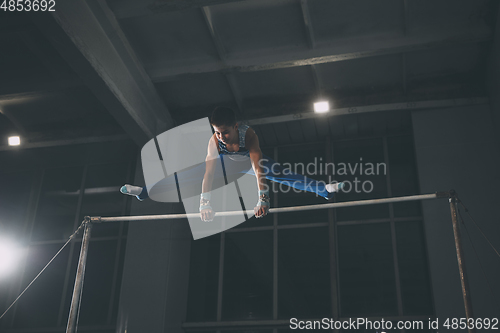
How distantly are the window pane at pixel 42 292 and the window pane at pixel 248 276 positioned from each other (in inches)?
133

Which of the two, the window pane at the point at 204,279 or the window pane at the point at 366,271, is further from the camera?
the window pane at the point at 204,279

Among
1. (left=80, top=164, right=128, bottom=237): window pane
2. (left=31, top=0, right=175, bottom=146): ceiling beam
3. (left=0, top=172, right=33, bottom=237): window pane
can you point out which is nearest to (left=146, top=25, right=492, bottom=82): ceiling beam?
(left=31, top=0, right=175, bottom=146): ceiling beam

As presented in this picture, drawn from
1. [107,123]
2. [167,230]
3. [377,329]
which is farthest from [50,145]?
[377,329]

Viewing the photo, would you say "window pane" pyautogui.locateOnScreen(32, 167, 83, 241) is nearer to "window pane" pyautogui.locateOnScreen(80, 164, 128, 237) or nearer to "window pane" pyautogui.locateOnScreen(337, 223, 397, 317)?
"window pane" pyautogui.locateOnScreen(80, 164, 128, 237)

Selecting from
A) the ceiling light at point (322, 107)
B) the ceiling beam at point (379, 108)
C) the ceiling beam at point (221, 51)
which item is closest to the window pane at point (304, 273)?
the ceiling beam at point (379, 108)

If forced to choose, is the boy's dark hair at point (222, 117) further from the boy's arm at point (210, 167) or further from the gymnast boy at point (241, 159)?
the boy's arm at point (210, 167)

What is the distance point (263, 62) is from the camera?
268 inches

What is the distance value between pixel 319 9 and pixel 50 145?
5.93 metres

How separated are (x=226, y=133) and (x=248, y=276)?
4309 millimetres

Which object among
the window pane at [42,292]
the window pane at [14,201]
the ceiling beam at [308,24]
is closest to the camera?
the ceiling beam at [308,24]

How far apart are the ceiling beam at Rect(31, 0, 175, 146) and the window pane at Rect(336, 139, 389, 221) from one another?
3.57m

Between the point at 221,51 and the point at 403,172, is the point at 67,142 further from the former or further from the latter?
the point at 403,172

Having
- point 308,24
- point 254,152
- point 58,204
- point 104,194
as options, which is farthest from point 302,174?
point 58,204

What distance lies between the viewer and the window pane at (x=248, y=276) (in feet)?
24.2
